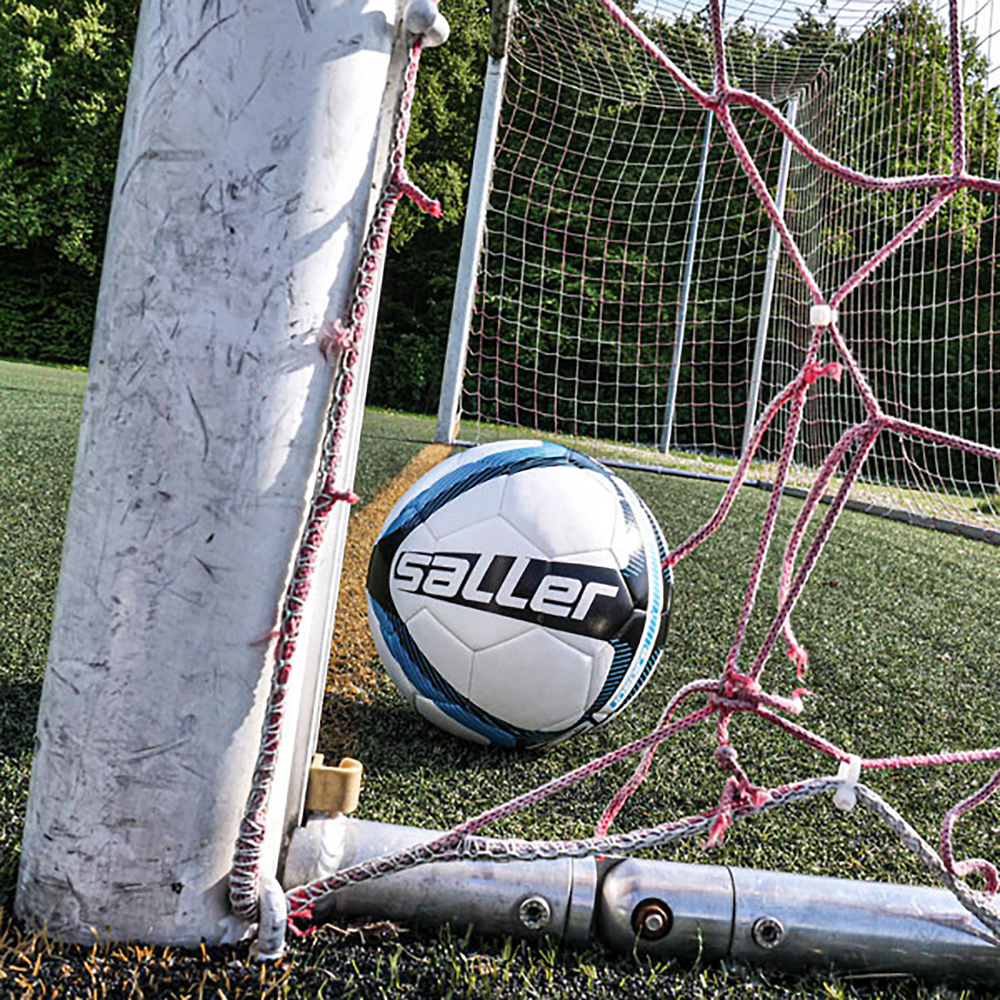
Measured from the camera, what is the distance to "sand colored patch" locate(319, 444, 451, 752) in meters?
1.87

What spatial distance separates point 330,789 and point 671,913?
46 centimetres

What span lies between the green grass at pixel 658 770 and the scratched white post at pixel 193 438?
0.44 feet

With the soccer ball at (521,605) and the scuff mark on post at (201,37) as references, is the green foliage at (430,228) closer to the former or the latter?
the soccer ball at (521,605)

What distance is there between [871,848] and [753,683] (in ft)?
1.67

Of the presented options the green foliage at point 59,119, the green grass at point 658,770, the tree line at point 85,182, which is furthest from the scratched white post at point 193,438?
the green foliage at point 59,119

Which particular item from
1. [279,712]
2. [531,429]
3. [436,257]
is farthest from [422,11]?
[436,257]

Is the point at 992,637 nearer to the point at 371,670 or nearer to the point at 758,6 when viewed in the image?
the point at 371,670

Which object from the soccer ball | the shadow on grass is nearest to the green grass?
the shadow on grass

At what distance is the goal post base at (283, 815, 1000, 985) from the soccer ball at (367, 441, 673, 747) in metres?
0.52

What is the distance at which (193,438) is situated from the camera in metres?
1.00

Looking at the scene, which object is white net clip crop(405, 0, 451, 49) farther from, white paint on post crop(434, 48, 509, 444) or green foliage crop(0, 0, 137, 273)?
green foliage crop(0, 0, 137, 273)

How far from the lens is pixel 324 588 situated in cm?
117

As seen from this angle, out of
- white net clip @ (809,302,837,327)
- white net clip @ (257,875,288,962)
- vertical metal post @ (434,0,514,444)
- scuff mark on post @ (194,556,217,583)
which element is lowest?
white net clip @ (257,875,288,962)

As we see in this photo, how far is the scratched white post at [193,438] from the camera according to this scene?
3.20ft
